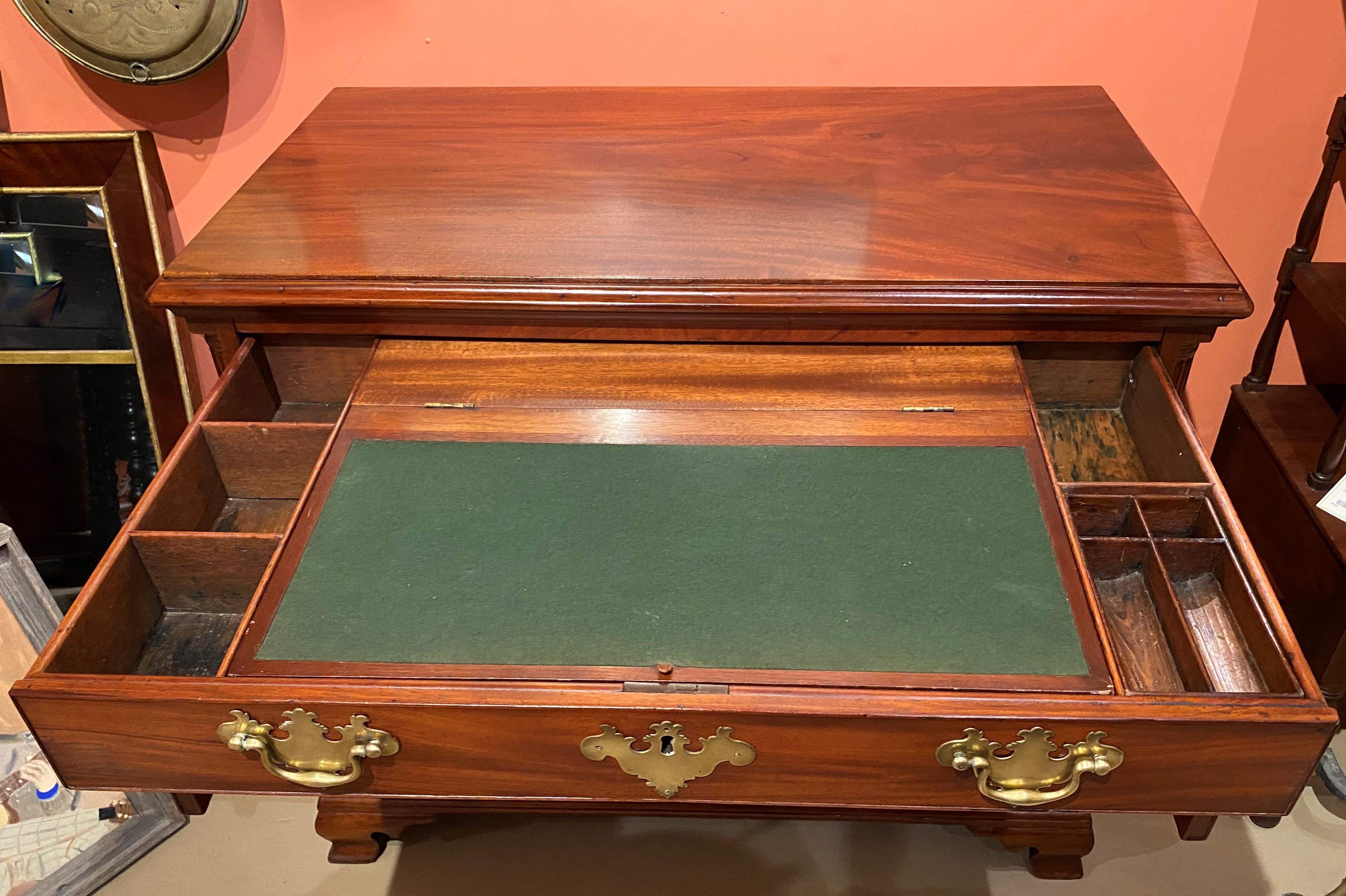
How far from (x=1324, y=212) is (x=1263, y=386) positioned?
29cm

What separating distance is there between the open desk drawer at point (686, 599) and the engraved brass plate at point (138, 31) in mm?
659

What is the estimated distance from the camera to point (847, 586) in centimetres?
81

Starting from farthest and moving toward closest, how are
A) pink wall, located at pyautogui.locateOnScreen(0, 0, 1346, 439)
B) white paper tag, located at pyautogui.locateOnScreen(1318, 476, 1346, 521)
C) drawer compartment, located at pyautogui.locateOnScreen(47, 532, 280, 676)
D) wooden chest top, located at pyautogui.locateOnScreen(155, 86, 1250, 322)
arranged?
pink wall, located at pyautogui.locateOnScreen(0, 0, 1346, 439) → white paper tag, located at pyautogui.locateOnScreen(1318, 476, 1346, 521) → wooden chest top, located at pyautogui.locateOnScreen(155, 86, 1250, 322) → drawer compartment, located at pyautogui.locateOnScreen(47, 532, 280, 676)

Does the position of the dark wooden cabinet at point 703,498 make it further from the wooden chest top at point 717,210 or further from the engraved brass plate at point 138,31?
the engraved brass plate at point 138,31

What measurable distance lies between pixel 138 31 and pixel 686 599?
49.0 inches

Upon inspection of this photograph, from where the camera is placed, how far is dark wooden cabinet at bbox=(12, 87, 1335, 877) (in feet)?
2.43

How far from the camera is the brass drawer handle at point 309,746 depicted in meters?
0.74

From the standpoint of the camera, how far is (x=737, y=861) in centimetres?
140

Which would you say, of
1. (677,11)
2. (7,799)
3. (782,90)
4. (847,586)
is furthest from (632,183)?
(7,799)

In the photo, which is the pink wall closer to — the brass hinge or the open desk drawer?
the open desk drawer

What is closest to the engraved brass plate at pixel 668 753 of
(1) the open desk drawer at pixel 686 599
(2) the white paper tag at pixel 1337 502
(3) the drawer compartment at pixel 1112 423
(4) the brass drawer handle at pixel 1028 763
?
(1) the open desk drawer at pixel 686 599

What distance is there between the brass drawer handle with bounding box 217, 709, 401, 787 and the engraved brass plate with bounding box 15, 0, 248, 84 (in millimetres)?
1113

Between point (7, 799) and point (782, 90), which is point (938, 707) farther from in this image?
point (7, 799)

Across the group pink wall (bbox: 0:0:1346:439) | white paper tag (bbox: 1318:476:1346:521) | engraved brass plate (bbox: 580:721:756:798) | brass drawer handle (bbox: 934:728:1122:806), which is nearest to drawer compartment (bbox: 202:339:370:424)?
engraved brass plate (bbox: 580:721:756:798)
